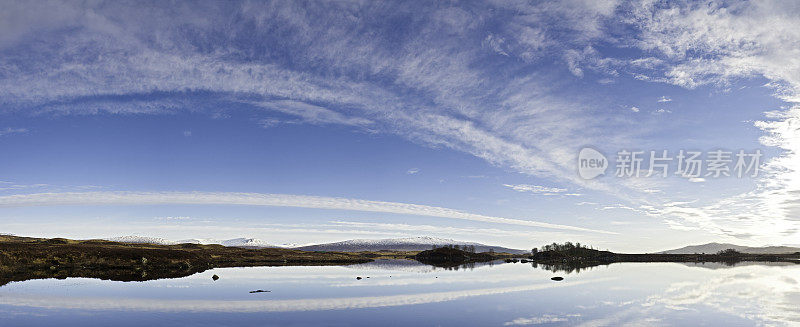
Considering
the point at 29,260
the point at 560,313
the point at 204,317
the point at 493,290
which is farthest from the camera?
the point at 29,260

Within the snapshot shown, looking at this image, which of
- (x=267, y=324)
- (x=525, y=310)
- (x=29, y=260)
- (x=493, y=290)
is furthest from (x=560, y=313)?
(x=29, y=260)

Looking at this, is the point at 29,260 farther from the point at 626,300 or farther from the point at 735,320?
the point at 735,320

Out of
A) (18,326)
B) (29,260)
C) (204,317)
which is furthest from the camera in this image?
(29,260)

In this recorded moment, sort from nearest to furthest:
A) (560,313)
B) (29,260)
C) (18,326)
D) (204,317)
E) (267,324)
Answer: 1. (18,326)
2. (267,324)
3. (204,317)
4. (560,313)
5. (29,260)

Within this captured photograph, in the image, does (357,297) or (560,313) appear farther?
(357,297)

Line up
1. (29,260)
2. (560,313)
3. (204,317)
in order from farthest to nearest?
(29,260), (560,313), (204,317)

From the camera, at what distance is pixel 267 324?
30.5m

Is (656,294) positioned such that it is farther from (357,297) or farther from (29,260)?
(29,260)

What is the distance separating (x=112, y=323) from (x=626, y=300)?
45.3 meters

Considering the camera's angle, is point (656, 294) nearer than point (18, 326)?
No

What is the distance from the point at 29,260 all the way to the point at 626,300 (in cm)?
10343

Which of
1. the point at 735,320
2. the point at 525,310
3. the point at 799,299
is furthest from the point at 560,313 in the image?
the point at 799,299

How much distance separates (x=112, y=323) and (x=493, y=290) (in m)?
40.3

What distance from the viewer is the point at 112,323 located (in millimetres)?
30891
